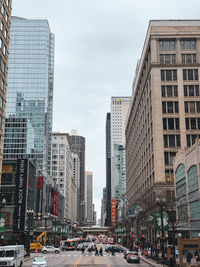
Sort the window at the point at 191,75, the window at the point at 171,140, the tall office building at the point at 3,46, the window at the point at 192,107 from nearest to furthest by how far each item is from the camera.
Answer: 1. the tall office building at the point at 3,46
2. the window at the point at 171,140
3. the window at the point at 192,107
4. the window at the point at 191,75

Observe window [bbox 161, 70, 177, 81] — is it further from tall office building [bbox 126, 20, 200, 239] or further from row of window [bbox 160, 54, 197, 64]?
row of window [bbox 160, 54, 197, 64]

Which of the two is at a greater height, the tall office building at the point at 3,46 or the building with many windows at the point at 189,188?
the tall office building at the point at 3,46

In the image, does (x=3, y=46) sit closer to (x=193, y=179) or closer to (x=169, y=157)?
(x=193, y=179)

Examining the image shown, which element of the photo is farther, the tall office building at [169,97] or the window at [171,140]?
the window at [171,140]

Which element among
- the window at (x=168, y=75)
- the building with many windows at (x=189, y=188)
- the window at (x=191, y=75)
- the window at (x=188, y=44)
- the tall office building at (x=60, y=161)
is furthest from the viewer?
the tall office building at (x=60, y=161)

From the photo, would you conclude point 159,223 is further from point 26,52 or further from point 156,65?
point 26,52

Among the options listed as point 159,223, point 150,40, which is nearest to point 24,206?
point 159,223

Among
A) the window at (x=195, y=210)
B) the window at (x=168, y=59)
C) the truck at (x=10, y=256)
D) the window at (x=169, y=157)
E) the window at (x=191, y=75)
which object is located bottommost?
the truck at (x=10, y=256)

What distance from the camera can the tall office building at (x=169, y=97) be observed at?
78125 millimetres

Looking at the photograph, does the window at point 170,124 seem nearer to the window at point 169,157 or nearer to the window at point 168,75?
the window at point 169,157

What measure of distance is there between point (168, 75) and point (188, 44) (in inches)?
424

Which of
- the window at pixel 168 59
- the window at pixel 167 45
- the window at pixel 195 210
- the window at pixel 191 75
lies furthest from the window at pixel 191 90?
the window at pixel 195 210

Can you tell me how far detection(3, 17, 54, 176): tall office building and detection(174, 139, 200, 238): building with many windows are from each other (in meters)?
97.6

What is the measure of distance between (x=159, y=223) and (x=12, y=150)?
121174 mm
